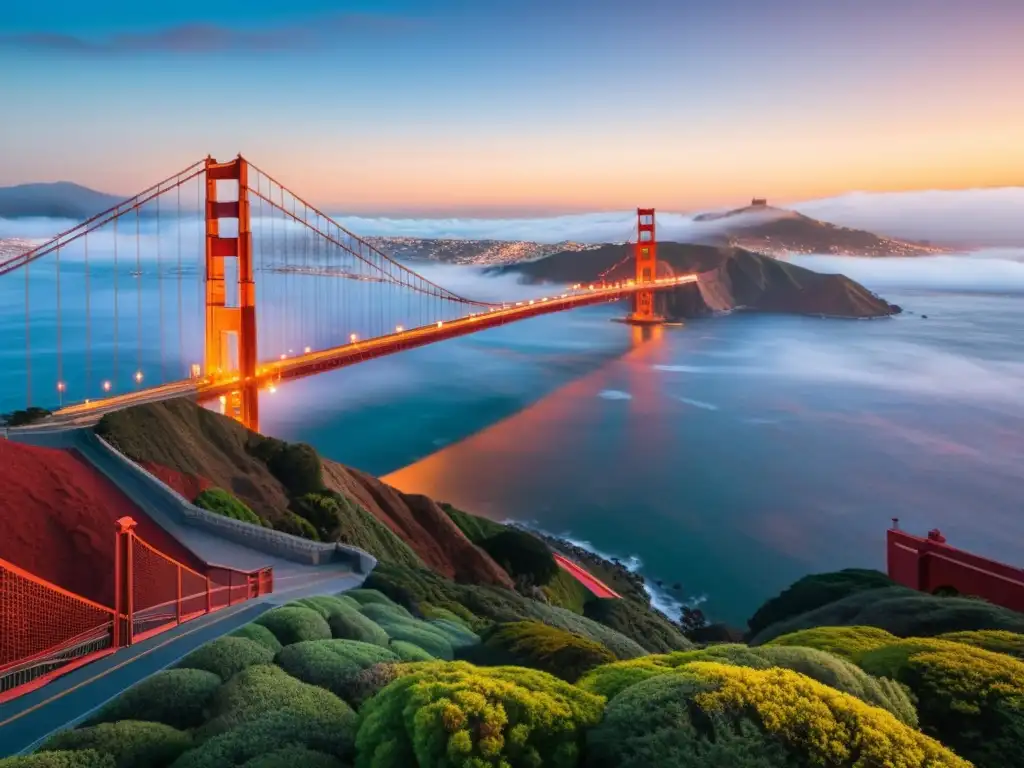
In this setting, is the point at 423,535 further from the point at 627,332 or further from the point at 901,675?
the point at 627,332

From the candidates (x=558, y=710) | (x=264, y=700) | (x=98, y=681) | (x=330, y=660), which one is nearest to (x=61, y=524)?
(x=98, y=681)

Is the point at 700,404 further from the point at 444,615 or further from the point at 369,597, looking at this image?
the point at 369,597

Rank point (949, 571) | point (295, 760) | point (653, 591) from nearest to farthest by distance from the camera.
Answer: point (295, 760), point (949, 571), point (653, 591)

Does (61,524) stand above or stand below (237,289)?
below

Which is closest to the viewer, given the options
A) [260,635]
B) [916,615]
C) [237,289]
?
[260,635]

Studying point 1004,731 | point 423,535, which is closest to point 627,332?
point 423,535

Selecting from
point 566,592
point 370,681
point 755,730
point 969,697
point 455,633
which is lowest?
point 566,592

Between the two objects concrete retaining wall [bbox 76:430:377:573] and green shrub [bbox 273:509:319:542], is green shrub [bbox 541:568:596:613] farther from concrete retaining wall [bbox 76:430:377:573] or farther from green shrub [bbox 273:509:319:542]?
concrete retaining wall [bbox 76:430:377:573]
